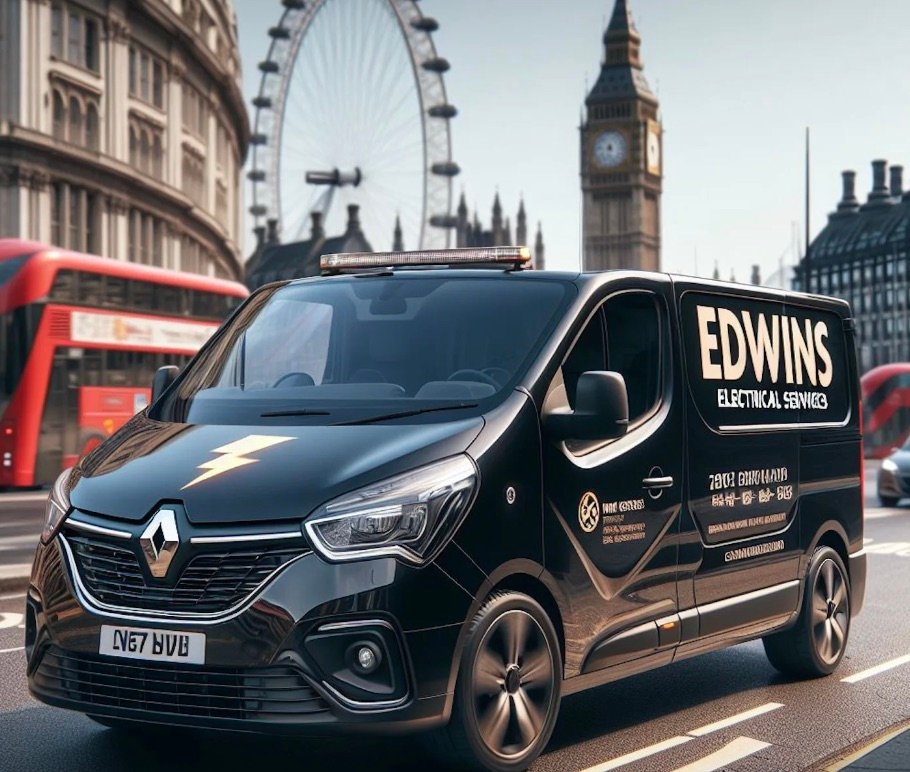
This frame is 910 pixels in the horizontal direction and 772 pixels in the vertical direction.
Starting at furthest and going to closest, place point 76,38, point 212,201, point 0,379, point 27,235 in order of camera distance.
→ point 212,201
point 76,38
point 27,235
point 0,379

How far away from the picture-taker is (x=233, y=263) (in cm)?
8481

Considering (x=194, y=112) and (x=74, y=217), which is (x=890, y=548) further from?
(x=194, y=112)

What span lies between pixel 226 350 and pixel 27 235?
157ft

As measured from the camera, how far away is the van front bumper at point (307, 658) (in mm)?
4613

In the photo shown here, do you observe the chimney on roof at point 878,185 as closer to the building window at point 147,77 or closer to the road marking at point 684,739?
the building window at point 147,77

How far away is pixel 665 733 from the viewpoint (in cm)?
623

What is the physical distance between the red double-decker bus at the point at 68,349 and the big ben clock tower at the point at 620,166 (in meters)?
156

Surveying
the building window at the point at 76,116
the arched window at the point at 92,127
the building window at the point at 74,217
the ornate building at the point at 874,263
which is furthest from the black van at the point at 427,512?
the ornate building at the point at 874,263

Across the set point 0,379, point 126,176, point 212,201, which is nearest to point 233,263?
point 212,201

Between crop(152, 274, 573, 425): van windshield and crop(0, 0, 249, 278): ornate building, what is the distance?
46.4m

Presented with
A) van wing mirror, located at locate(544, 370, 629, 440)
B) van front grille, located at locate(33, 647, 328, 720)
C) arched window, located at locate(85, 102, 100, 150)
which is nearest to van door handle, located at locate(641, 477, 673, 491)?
van wing mirror, located at locate(544, 370, 629, 440)

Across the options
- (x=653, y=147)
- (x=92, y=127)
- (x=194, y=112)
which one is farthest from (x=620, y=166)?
(x=92, y=127)

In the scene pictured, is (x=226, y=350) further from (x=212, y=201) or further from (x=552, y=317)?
(x=212, y=201)

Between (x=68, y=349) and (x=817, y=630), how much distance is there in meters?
18.6
